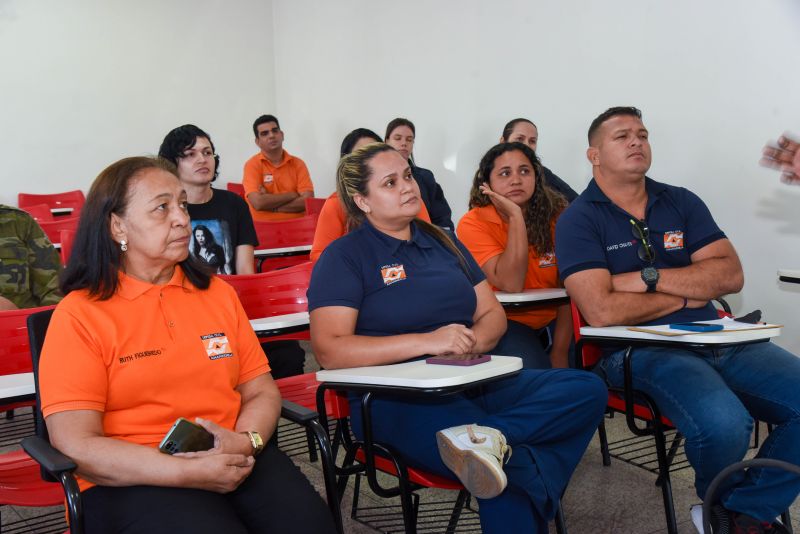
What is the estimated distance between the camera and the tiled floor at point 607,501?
2623 millimetres

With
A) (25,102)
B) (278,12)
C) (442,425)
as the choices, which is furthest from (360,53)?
(442,425)

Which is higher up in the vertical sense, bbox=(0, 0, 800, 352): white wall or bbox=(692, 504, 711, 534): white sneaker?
bbox=(0, 0, 800, 352): white wall

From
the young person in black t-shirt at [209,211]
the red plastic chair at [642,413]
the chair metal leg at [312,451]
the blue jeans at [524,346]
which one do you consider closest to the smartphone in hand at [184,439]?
the blue jeans at [524,346]

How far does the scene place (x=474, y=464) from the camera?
1.77 meters

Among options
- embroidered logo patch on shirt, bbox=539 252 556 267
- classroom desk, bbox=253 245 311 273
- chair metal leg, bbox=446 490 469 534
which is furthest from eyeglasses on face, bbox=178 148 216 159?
chair metal leg, bbox=446 490 469 534

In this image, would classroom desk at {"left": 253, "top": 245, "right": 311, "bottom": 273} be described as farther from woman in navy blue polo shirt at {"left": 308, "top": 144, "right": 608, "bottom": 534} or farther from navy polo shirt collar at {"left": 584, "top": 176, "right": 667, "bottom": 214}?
navy polo shirt collar at {"left": 584, "top": 176, "right": 667, "bottom": 214}

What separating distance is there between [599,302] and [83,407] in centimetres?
169

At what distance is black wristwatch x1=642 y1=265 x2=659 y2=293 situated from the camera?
271 centimetres

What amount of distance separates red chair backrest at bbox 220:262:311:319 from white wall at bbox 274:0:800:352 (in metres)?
2.56

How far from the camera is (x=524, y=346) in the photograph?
9.70 feet

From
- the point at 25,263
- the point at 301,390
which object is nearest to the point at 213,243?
the point at 25,263

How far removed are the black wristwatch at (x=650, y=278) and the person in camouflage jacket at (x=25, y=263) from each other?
2148 mm

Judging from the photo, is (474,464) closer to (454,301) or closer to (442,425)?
(442,425)

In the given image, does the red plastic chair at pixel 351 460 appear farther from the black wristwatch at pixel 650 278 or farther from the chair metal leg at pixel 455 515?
the black wristwatch at pixel 650 278
